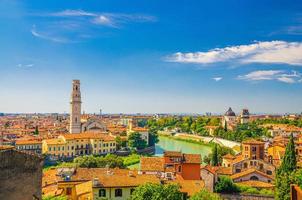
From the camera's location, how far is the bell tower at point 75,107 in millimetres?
48838

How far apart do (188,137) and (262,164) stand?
35.7 m

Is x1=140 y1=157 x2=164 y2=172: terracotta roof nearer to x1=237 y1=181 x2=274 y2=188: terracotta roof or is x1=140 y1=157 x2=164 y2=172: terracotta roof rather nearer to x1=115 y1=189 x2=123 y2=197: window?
x1=237 y1=181 x2=274 y2=188: terracotta roof

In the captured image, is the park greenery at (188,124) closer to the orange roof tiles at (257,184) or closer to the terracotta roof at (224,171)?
the terracotta roof at (224,171)

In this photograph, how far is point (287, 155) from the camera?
856 inches

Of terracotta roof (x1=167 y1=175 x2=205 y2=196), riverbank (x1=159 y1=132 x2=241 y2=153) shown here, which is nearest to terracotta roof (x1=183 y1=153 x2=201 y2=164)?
terracotta roof (x1=167 y1=175 x2=205 y2=196)

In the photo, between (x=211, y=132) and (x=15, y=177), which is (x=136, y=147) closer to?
(x=211, y=132)

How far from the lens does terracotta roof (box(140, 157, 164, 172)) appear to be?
20469 millimetres

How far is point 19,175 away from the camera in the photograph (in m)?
6.40

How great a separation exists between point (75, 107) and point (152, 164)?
2955cm

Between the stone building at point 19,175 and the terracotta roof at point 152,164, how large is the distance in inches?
548

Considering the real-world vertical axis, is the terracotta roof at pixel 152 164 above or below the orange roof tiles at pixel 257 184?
above

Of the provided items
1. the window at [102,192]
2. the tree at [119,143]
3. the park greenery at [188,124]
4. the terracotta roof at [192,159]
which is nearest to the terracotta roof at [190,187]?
the window at [102,192]

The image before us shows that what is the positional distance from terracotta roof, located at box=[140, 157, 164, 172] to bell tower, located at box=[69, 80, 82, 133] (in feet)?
94.2

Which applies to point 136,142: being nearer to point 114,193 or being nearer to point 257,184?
point 257,184
